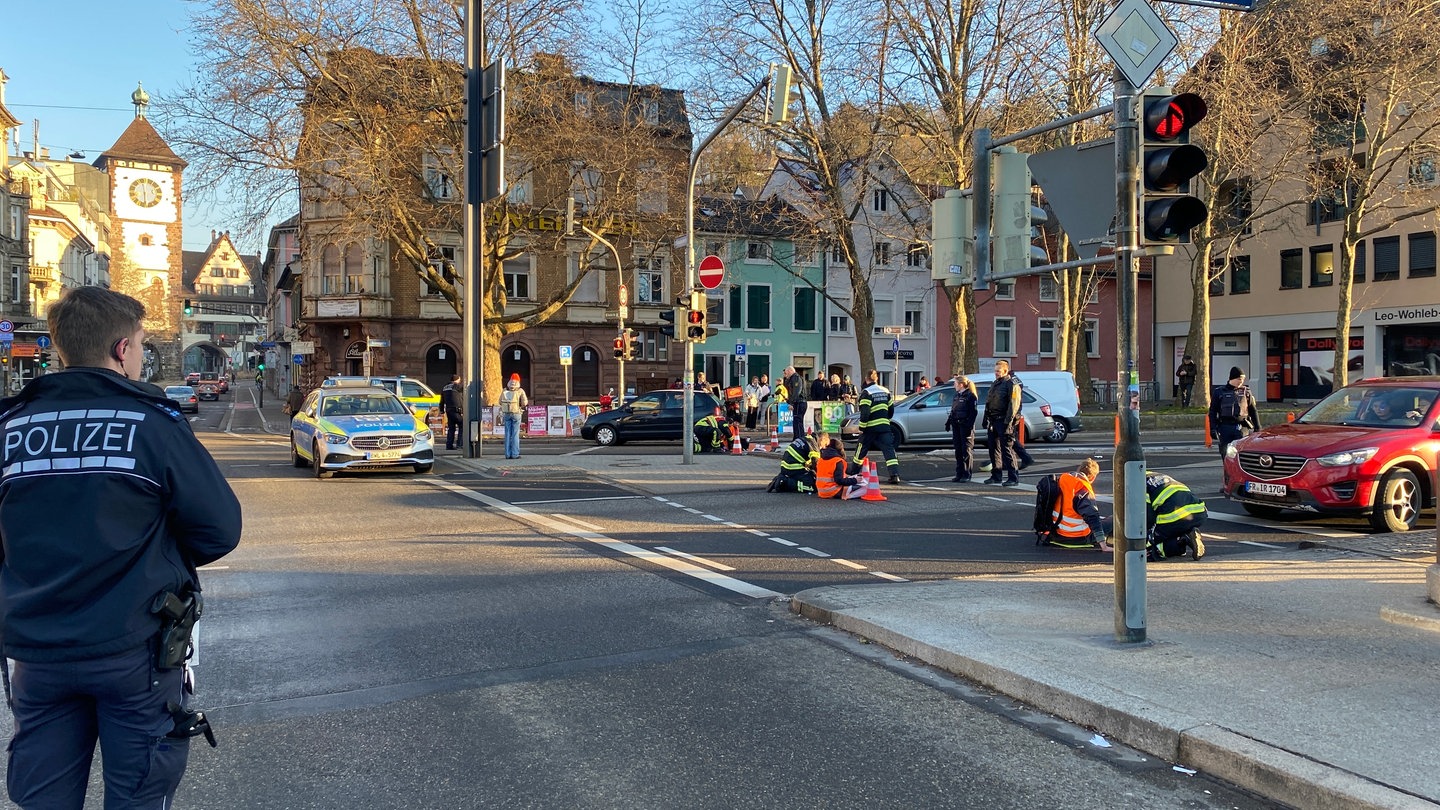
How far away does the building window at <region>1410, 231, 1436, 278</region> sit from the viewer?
4225 cm

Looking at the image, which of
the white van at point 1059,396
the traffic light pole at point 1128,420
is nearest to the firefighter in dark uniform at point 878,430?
the traffic light pole at point 1128,420

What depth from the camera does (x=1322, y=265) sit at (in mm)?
46906

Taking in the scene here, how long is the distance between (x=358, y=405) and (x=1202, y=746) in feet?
56.3

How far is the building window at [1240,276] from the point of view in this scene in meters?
50.7

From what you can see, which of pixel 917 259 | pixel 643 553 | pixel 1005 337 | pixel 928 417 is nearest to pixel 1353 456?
pixel 643 553

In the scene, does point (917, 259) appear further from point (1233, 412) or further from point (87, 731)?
point (87, 731)

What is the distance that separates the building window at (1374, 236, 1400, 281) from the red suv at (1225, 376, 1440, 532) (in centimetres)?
3695

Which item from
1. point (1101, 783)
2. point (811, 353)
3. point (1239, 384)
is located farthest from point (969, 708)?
point (811, 353)

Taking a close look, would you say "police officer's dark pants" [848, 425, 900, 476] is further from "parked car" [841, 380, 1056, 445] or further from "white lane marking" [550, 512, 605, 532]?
"parked car" [841, 380, 1056, 445]

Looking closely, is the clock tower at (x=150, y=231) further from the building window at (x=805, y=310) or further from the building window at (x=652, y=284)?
the building window at (x=805, y=310)

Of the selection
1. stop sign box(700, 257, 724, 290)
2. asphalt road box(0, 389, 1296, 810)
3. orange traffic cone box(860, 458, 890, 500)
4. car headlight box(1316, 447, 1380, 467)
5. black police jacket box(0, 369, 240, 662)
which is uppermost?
stop sign box(700, 257, 724, 290)

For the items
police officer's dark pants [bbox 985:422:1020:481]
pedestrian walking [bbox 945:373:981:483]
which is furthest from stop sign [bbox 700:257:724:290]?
police officer's dark pants [bbox 985:422:1020:481]

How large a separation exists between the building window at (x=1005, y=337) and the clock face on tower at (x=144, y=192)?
83976 millimetres

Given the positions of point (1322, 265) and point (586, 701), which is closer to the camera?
point (586, 701)
